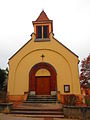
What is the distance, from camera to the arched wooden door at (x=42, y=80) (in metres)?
16.0

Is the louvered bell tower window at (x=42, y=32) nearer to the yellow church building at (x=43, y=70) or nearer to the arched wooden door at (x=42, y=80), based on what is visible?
the yellow church building at (x=43, y=70)

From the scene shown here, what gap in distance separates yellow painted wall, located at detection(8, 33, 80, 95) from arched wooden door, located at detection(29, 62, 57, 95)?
500mm

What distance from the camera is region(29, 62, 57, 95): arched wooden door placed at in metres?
16.0

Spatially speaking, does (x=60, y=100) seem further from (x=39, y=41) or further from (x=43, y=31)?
(x=43, y=31)

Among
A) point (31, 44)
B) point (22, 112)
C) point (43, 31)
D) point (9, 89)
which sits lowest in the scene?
point (22, 112)

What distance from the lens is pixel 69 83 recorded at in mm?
15812

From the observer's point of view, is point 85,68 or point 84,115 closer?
point 84,115

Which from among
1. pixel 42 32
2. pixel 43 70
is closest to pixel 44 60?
pixel 43 70

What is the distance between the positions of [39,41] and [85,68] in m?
19.4

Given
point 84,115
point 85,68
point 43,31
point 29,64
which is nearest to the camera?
point 84,115

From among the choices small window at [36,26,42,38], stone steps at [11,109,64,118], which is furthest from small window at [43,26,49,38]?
stone steps at [11,109,64,118]

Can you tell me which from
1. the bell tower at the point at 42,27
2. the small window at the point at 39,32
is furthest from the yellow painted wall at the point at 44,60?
the bell tower at the point at 42,27

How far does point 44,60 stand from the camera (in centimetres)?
1698

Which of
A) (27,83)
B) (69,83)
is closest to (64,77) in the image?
(69,83)
